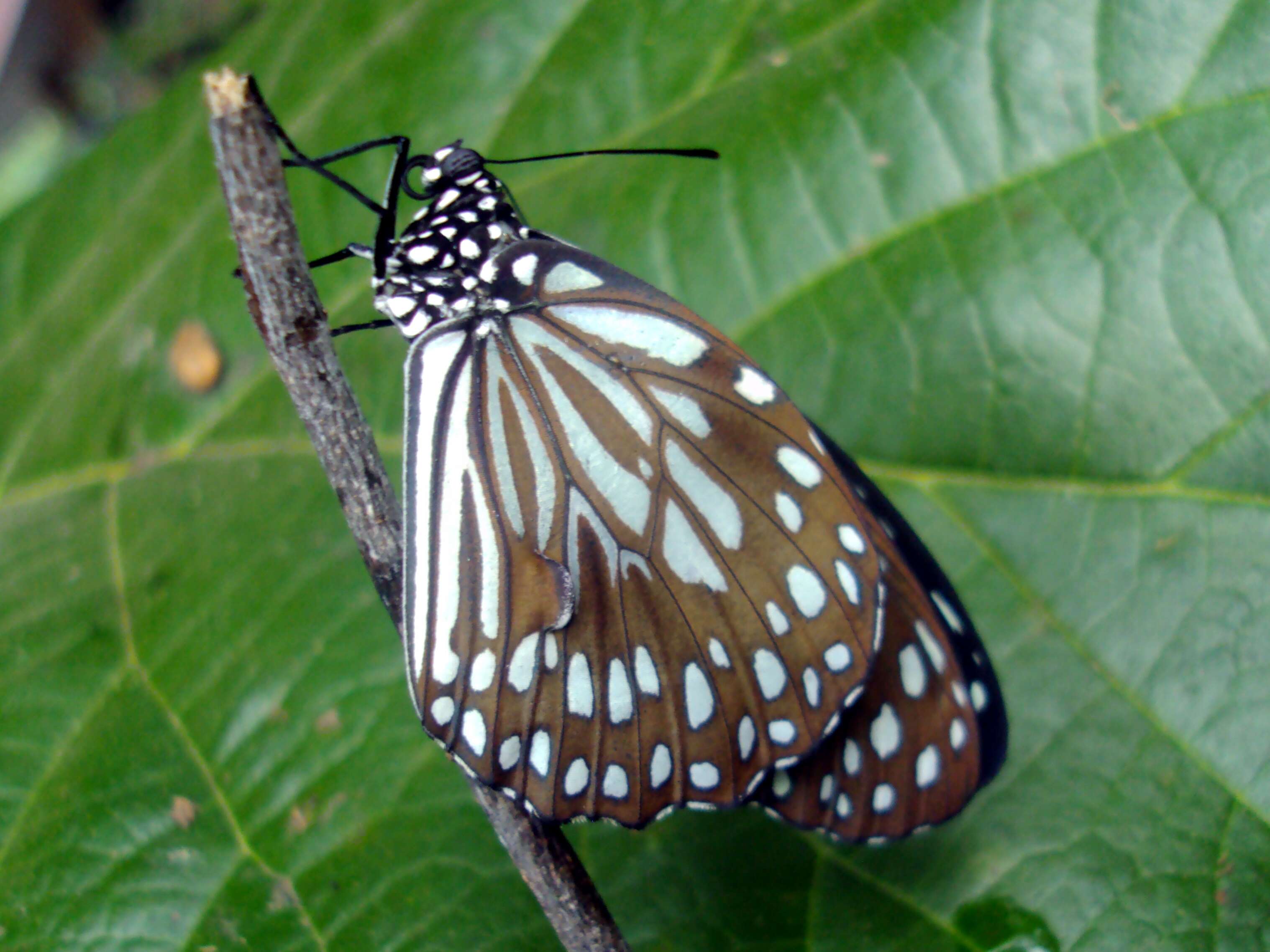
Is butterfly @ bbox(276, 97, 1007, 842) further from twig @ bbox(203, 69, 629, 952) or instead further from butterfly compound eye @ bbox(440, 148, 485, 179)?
twig @ bbox(203, 69, 629, 952)

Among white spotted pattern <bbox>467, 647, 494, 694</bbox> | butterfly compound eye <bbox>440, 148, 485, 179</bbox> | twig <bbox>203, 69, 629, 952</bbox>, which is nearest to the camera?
twig <bbox>203, 69, 629, 952</bbox>

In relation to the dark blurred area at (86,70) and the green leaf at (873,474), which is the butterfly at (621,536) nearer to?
the green leaf at (873,474)

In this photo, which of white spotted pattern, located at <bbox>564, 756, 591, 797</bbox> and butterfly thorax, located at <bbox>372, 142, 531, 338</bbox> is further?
butterfly thorax, located at <bbox>372, 142, 531, 338</bbox>

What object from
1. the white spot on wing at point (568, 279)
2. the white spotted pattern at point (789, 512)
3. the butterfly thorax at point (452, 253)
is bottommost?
the white spotted pattern at point (789, 512)

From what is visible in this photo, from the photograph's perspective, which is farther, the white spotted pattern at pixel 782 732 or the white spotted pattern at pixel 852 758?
the white spotted pattern at pixel 852 758

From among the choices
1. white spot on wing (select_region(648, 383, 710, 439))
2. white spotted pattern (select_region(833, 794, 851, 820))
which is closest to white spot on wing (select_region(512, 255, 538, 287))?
white spot on wing (select_region(648, 383, 710, 439))

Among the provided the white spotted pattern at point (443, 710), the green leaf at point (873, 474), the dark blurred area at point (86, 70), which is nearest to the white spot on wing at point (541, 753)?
the white spotted pattern at point (443, 710)

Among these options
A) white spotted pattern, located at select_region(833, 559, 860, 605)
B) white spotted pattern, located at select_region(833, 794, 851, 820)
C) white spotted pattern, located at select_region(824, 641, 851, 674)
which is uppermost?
white spotted pattern, located at select_region(833, 559, 860, 605)
